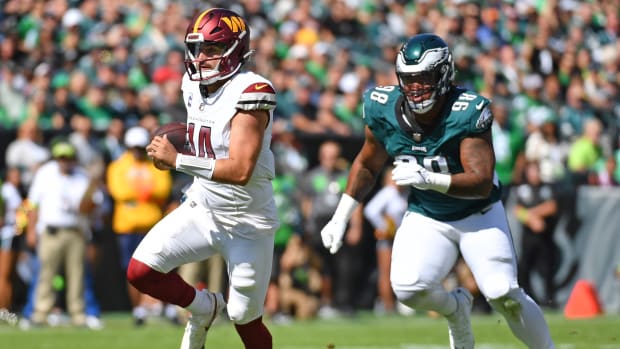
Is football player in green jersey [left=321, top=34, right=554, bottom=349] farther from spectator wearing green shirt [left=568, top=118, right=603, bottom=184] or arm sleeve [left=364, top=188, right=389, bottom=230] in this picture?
spectator wearing green shirt [left=568, top=118, right=603, bottom=184]

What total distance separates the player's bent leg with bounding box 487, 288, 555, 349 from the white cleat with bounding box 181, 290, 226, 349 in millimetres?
1462

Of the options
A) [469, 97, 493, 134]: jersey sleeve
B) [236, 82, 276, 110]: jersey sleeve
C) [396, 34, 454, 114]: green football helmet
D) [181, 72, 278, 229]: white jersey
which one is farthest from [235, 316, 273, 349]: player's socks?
[469, 97, 493, 134]: jersey sleeve

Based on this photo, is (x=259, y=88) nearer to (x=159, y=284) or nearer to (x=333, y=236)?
(x=333, y=236)

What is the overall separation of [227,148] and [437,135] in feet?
3.61

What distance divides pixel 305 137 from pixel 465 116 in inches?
257

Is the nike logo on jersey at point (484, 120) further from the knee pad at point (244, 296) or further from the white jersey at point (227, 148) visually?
the knee pad at point (244, 296)

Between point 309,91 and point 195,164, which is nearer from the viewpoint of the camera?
point 195,164

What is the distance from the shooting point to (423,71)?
654 cm

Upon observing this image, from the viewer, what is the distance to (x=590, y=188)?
43.2 ft

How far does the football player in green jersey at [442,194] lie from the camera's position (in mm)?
6465

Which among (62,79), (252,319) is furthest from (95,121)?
(252,319)

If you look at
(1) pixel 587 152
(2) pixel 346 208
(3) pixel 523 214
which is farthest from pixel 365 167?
(1) pixel 587 152

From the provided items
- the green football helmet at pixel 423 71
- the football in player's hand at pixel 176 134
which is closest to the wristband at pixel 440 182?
the green football helmet at pixel 423 71

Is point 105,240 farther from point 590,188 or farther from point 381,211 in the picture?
point 590,188
